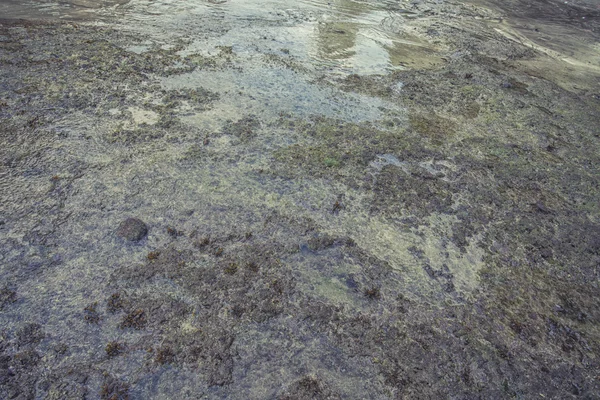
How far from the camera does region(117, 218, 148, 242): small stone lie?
2414 mm

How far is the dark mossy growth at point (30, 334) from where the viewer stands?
1.85m

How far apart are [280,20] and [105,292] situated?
206 inches

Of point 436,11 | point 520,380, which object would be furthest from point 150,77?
point 436,11

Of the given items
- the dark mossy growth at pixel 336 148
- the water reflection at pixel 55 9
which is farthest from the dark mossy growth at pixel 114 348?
the water reflection at pixel 55 9

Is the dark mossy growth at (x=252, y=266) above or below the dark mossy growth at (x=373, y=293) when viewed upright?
above

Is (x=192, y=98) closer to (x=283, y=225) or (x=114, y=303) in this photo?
(x=283, y=225)

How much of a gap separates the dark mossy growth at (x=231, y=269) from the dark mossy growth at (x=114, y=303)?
559 millimetres

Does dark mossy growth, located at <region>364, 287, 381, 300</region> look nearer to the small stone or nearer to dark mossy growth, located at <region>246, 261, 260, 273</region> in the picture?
dark mossy growth, located at <region>246, 261, 260, 273</region>

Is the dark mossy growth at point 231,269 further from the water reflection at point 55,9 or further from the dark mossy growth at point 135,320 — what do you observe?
the water reflection at point 55,9

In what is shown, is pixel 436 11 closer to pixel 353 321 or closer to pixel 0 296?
pixel 353 321

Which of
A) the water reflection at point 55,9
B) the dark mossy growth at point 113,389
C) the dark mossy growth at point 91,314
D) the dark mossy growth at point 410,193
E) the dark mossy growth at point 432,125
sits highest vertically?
the water reflection at point 55,9

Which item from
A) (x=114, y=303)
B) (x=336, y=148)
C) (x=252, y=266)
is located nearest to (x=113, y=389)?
(x=114, y=303)

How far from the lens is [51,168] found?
2.81 meters

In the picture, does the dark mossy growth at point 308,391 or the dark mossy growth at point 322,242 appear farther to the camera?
the dark mossy growth at point 322,242
